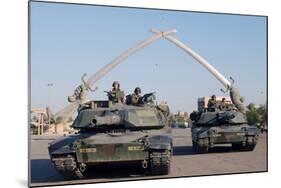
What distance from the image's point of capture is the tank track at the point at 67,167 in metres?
5.66

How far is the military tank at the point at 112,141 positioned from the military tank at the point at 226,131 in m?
0.71

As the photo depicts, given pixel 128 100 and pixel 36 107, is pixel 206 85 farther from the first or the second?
pixel 36 107

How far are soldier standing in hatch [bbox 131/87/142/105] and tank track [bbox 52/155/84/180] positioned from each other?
0.98m

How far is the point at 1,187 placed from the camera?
215 inches

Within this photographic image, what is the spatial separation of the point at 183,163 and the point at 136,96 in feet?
3.34

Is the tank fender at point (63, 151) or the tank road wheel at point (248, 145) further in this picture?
the tank road wheel at point (248, 145)

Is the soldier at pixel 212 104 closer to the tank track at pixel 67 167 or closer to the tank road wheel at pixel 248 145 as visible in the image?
the tank road wheel at pixel 248 145

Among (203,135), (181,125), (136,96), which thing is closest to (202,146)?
(203,135)

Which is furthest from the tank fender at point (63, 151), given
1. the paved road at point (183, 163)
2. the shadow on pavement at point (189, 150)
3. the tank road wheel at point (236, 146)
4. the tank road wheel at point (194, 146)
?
the tank road wheel at point (236, 146)

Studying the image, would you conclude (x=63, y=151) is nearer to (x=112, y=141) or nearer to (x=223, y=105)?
(x=112, y=141)

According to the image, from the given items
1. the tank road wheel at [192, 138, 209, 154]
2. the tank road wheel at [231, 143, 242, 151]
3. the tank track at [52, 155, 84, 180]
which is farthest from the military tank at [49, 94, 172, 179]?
the tank road wheel at [231, 143, 242, 151]

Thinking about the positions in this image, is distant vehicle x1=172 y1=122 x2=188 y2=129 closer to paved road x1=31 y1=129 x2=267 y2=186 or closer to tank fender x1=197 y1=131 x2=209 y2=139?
paved road x1=31 y1=129 x2=267 y2=186

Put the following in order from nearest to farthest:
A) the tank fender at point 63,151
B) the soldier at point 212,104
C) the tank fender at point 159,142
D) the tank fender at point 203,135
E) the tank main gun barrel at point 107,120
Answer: the tank fender at point 63,151 < the tank fender at point 159,142 < the tank main gun barrel at point 107,120 < the soldier at point 212,104 < the tank fender at point 203,135

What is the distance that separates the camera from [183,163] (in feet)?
20.7
